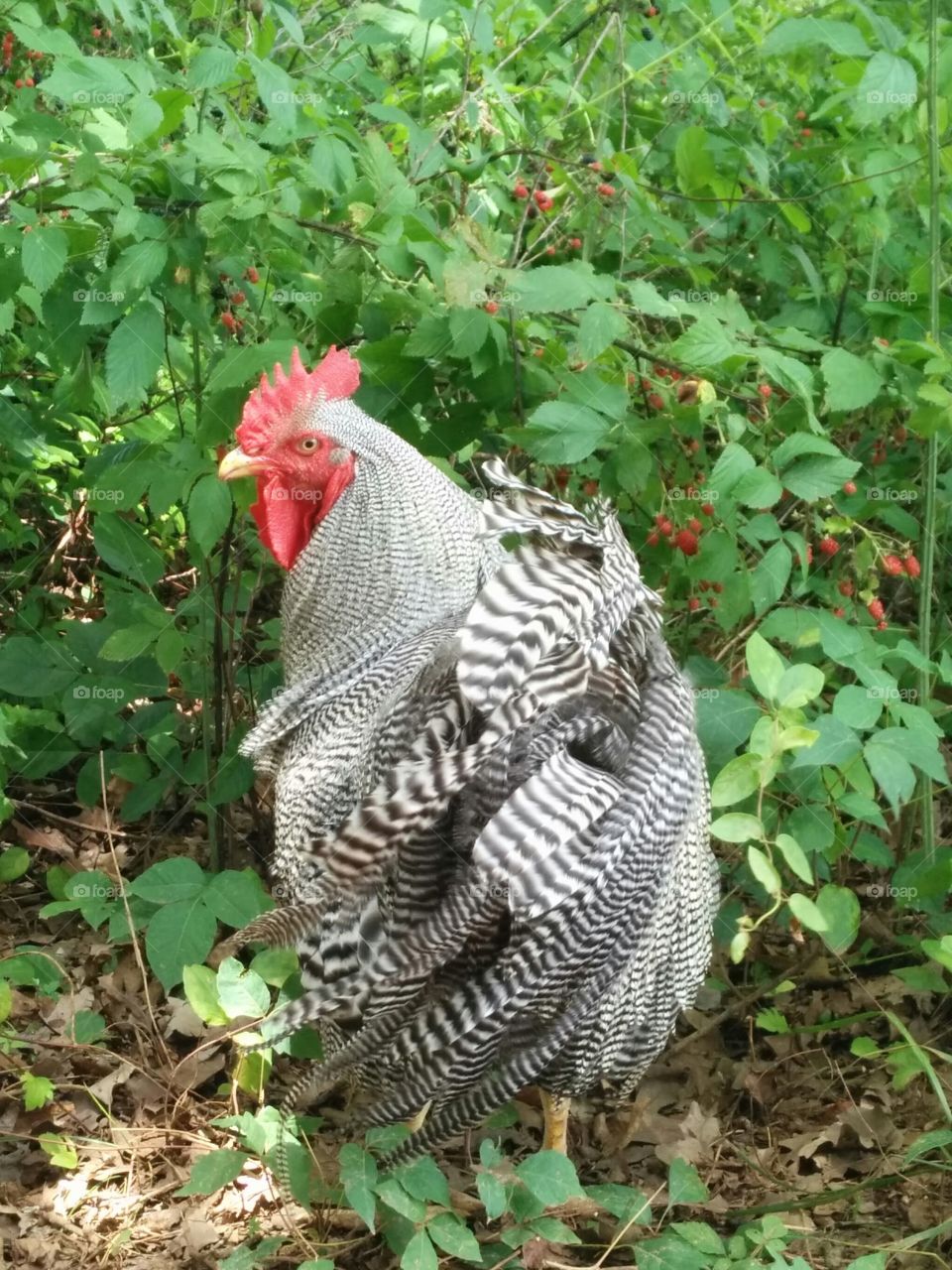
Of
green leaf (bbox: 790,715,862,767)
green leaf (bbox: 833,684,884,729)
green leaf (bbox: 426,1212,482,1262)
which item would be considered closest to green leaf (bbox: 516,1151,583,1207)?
green leaf (bbox: 426,1212,482,1262)

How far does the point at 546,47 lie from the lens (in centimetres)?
458

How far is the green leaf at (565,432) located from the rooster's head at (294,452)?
0.54 meters

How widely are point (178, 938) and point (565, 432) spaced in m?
1.79

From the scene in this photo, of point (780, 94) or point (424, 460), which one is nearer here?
point (424, 460)

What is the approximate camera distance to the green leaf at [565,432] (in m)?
3.44

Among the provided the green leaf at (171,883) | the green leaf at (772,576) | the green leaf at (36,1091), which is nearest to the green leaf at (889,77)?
the green leaf at (772,576)

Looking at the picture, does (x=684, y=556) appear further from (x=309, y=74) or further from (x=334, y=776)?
(x=309, y=74)

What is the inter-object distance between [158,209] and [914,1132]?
357cm

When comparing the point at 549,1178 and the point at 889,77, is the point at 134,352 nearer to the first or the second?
the point at 889,77

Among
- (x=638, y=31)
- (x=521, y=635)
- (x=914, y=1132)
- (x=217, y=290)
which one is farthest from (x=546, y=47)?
(x=914, y=1132)

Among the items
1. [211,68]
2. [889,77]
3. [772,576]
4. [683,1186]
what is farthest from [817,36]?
[683,1186]

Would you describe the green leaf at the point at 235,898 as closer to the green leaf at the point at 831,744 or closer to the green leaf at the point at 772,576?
the green leaf at the point at 831,744

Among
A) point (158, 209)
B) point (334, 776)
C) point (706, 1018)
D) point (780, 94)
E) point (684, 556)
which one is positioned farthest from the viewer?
point (780, 94)

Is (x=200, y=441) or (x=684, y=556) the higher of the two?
(x=200, y=441)
